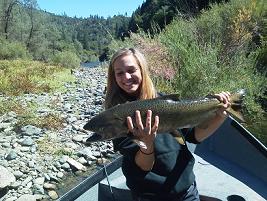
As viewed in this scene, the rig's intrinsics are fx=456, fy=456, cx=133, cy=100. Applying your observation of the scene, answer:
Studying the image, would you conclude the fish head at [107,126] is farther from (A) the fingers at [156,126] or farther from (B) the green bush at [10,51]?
(B) the green bush at [10,51]

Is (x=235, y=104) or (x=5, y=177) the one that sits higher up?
(x=235, y=104)

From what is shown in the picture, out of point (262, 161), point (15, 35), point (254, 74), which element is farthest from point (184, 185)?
point (15, 35)

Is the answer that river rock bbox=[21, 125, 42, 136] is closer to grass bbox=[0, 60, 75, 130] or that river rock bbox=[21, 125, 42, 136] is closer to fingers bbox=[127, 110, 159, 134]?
grass bbox=[0, 60, 75, 130]

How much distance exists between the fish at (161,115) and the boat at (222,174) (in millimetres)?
1216

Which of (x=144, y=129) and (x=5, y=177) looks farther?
(x=5, y=177)

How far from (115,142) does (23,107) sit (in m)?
11.0

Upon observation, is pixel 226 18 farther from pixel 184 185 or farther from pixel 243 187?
pixel 184 185

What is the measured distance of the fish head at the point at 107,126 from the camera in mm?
2273

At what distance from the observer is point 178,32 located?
11.3m

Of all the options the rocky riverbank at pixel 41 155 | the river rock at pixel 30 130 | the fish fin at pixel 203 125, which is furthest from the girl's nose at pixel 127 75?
the river rock at pixel 30 130

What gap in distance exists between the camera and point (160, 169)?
2.56 metres

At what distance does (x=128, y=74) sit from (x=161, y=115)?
0.39 meters

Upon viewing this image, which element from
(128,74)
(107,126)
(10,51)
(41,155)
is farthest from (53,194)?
(10,51)

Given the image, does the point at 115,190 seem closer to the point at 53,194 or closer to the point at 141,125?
Result: the point at 141,125
